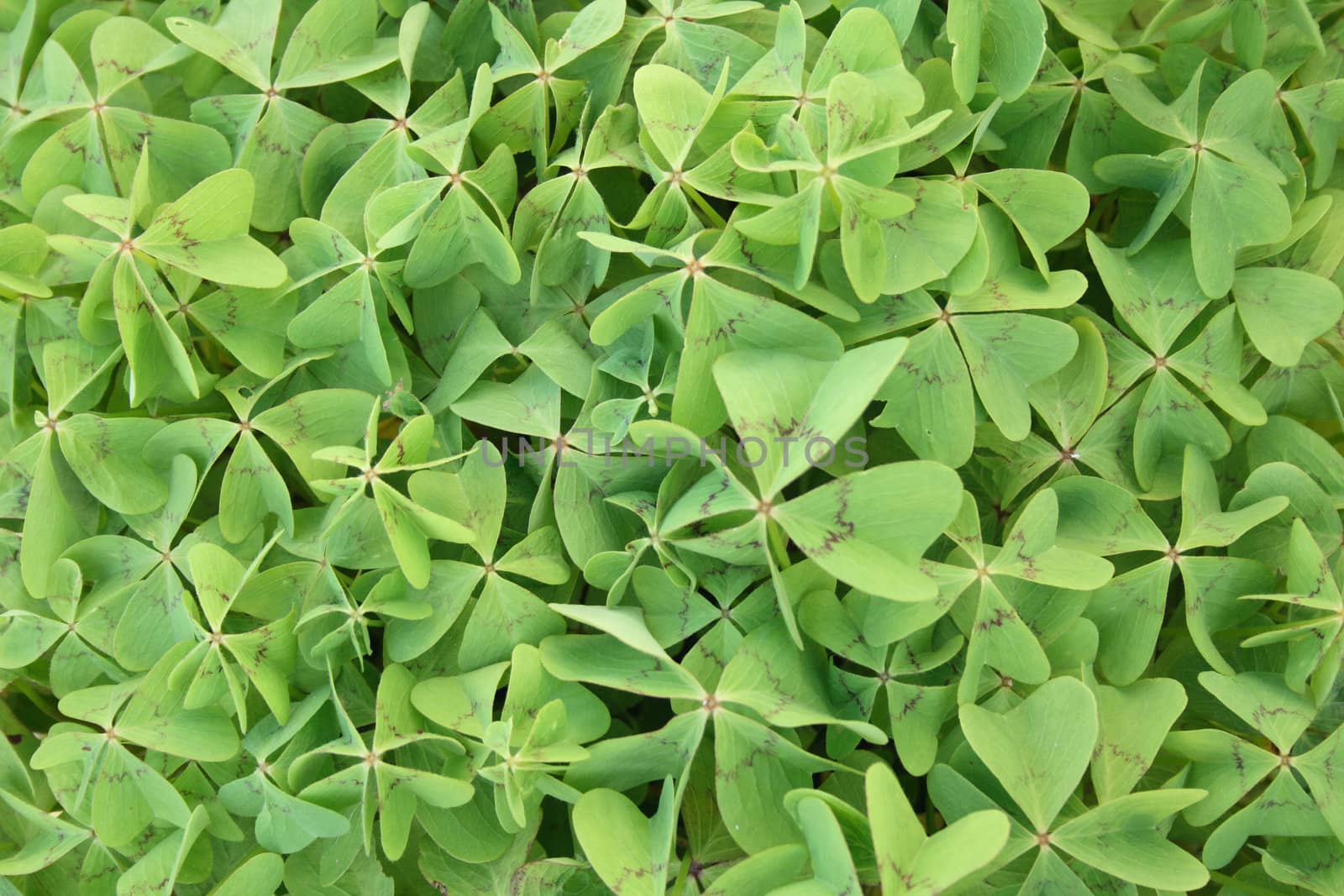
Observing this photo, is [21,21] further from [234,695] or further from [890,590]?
[890,590]

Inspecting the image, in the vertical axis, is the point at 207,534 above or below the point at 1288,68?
below

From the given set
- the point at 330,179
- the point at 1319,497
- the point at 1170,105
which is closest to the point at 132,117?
the point at 330,179

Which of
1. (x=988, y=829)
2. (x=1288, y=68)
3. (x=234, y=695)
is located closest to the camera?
(x=988, y=829)

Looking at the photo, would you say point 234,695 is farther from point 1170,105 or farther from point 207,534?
point 1170,105

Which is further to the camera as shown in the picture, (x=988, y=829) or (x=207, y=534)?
(x=207, y=534)

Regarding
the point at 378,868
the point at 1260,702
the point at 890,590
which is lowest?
the point at 378,868

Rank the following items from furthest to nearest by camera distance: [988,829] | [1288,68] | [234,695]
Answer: [1288,68]
[234,695]
[988,829]

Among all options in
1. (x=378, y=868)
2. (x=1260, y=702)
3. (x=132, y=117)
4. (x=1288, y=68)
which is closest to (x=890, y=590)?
(x=1260, y=702)
